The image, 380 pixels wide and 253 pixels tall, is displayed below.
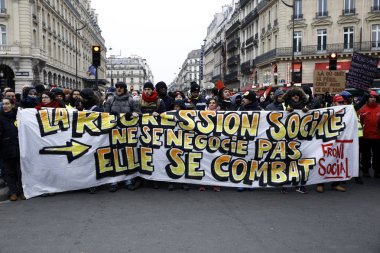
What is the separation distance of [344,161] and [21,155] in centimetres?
573

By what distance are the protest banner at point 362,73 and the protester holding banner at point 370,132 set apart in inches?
83.6

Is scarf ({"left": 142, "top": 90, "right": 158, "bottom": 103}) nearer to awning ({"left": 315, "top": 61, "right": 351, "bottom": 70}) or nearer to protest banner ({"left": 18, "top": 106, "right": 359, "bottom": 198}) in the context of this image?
protest banner ({"left": 18, "top": 106, "right": 359, "bottom": 198})

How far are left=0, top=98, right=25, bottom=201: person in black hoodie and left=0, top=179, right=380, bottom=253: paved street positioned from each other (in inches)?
14.5

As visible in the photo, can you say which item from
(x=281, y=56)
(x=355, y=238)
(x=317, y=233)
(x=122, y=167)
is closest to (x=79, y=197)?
(x=122, y=167)

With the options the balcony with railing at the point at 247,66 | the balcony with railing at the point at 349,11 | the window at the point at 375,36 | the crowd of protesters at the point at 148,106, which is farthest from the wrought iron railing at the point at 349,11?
the crowd of protesters at the point at 148,106

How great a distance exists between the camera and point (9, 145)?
6.59m

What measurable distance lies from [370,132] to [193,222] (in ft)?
16.4

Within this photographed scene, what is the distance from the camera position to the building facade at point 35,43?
37.9 metres

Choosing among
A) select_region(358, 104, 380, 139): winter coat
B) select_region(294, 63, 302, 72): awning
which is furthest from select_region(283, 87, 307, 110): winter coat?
select_region(294, 63, 302, 72): awning

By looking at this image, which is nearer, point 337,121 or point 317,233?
point 317,233

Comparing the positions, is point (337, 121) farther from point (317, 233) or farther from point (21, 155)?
point (21, 155)

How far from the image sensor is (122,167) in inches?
284

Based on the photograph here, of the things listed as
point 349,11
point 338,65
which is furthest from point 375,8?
point 338,65

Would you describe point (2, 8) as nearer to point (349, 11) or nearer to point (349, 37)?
point (349, 11)
